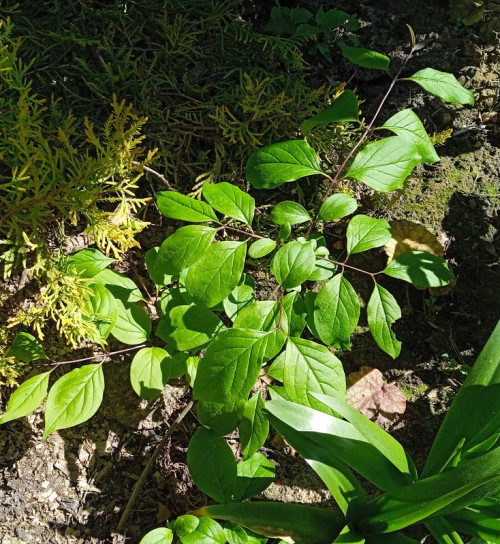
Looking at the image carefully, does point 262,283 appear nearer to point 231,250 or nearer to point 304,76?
point 231,250

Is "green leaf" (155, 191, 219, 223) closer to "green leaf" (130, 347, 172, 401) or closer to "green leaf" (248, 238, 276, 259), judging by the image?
"green leaf" (248, 238, 276, 259)

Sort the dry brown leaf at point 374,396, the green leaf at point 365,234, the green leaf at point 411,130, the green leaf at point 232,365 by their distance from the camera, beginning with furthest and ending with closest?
1. the dry brown leaf at point 374,396
2. the green leaf at point 411,130
3. the green leaf at point 365,234
4. the green leaf at point 232,365

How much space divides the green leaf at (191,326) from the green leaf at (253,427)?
0.74 feet

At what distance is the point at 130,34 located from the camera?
6.33 ft

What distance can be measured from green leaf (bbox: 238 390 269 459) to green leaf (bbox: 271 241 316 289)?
15.3 inches

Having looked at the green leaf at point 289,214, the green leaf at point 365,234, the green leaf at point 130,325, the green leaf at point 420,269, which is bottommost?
the green leaf at point 130,325

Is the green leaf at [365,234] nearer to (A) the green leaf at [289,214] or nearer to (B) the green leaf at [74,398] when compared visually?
(A) the green leaf at [289,214]

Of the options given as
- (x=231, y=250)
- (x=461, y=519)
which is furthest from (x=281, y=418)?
(x=461, y=519)

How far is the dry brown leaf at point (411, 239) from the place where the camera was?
1996mm

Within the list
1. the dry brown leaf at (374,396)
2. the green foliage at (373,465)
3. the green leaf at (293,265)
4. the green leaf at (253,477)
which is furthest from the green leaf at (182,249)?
the dry brown leaf at (374,396)

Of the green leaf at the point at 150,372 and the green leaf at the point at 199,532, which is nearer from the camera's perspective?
the green leaf at the point at 199,532

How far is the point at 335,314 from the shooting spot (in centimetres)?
132

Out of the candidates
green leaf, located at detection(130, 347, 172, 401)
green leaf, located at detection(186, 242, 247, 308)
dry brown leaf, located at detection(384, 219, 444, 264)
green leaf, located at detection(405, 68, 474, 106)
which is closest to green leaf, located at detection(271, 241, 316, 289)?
green leaf, located at detection(186, 242, 247, 308)

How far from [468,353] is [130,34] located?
1.81m
